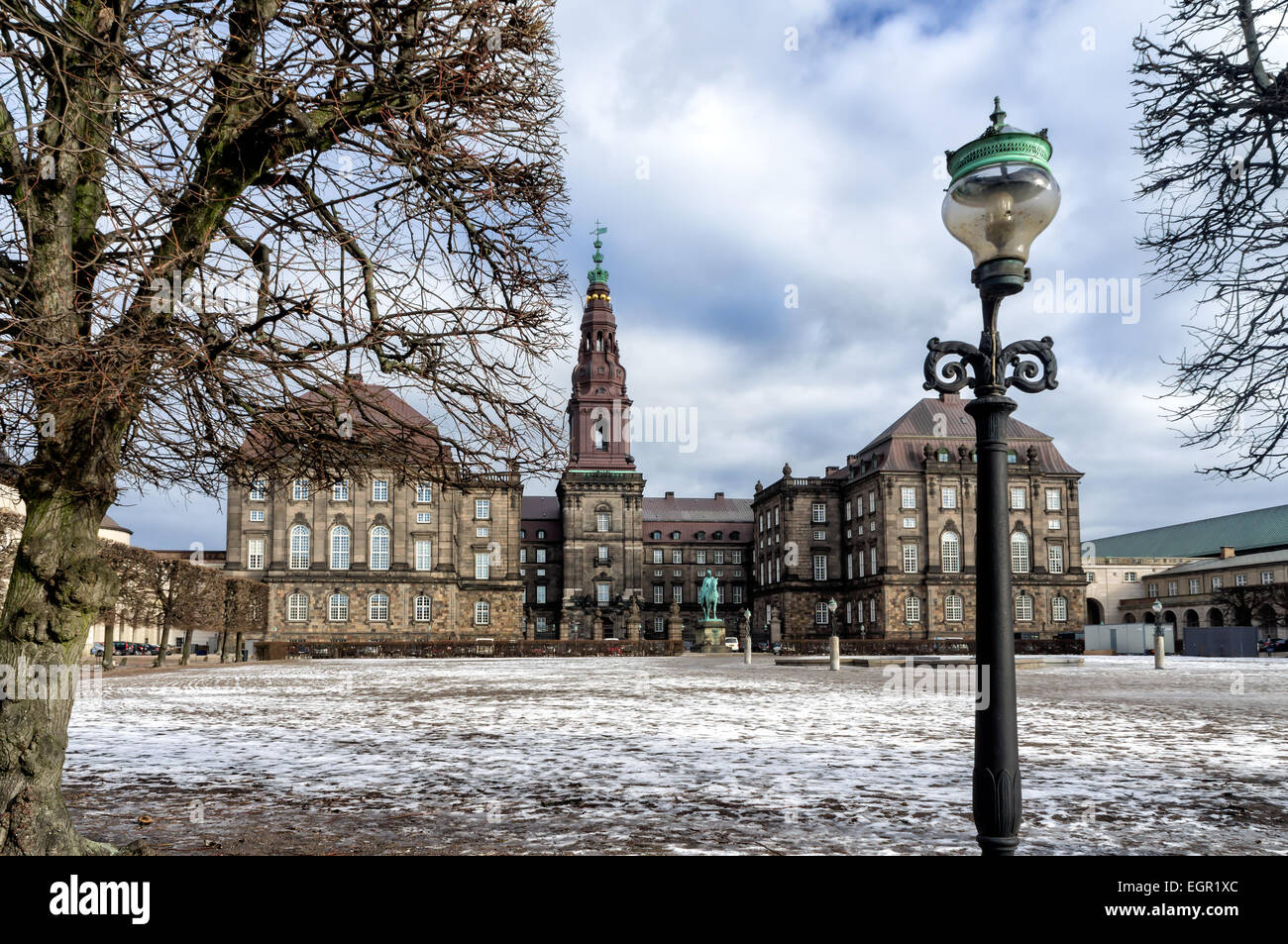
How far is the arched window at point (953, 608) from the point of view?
83500 mm

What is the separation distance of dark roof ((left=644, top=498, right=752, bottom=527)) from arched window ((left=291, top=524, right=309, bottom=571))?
49762mm

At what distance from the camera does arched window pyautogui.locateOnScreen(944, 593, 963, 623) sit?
8350cm

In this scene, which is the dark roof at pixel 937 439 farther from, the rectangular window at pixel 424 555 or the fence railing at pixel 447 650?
the rectangular window at pixel 424 555

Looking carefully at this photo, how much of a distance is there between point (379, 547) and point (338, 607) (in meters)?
5.69

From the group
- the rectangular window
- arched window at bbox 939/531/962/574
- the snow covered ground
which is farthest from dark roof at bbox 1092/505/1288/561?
the snow covered ground

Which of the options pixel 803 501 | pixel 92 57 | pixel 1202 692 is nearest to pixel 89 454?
pixel 92 57

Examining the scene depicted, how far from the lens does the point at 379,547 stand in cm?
7731

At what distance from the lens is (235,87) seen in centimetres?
548

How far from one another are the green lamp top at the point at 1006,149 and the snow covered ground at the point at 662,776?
4737 mm

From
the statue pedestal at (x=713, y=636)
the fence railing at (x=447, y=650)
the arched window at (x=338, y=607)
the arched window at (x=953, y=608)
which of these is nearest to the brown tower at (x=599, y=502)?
the arched window at (x=338, y=607)

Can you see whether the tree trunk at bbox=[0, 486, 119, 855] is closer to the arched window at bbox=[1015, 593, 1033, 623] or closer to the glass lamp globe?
the glass lamp globe

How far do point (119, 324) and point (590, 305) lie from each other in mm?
95029

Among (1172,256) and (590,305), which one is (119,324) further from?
(590,305)

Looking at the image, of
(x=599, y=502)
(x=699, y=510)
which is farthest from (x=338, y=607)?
(x=699, y=510)
